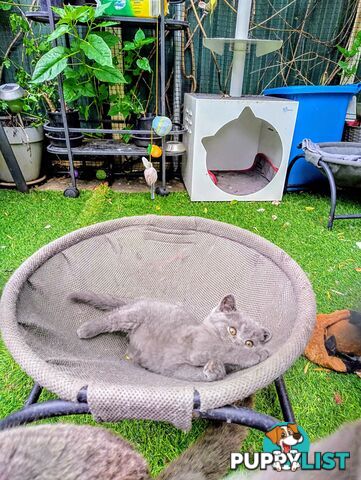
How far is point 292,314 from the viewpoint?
0.94 m

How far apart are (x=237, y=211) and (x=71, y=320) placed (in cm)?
151

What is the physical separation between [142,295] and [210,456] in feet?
1.99

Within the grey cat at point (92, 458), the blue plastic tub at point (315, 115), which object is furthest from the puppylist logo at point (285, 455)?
the blue plastic tub at point (315, 115)

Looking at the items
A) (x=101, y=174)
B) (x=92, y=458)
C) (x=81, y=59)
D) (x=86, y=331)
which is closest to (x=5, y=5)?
(x=81, y=59)

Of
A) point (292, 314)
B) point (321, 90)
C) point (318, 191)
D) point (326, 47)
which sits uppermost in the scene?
point (326, 47)

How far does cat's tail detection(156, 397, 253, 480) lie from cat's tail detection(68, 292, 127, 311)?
50 cm

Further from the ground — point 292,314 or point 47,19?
point 47,19

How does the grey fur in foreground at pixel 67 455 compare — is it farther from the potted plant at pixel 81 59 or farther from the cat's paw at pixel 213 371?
the potted plant at pixel 81 59

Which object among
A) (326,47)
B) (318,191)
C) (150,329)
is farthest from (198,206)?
(326,47)

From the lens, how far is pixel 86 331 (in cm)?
101

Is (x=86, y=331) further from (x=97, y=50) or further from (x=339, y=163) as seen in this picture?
(x=339, y=163)

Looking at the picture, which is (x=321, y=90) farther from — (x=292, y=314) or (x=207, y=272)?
(x=292, y=314)

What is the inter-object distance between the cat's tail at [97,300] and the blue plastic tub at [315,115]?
196cm

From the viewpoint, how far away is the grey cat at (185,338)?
2.85ft
